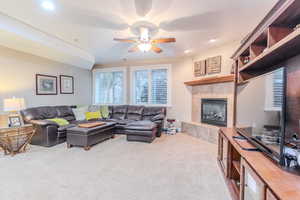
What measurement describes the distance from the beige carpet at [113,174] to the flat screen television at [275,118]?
90 cm

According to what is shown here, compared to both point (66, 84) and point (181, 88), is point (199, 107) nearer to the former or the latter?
point (181, 88)

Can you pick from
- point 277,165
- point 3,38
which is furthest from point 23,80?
point 277,165

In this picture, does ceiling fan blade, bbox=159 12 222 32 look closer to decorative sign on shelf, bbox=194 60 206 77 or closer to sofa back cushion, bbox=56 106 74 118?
decorative sign on shelf, bbox=194 60 206 77

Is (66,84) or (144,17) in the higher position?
(144,17)

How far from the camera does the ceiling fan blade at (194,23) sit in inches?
108

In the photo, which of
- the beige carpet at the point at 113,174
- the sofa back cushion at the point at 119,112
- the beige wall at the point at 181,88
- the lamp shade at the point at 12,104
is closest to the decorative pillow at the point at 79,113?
the sofa back cushion at the point at 119,112

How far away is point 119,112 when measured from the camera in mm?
5719

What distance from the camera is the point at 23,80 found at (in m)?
4.18

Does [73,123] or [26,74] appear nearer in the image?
[26,74]

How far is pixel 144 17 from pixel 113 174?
2742 millimetres

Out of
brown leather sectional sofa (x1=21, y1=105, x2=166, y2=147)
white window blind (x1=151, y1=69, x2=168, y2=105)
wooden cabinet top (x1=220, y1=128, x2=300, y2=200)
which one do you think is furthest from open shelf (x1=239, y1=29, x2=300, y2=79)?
white window blind (x1=151, y1=69, x2=168, y2=105)

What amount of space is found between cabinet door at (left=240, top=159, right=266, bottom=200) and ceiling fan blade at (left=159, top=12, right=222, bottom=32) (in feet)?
8.00

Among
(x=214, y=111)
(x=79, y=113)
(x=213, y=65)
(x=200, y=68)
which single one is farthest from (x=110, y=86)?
(x=214, y=111)

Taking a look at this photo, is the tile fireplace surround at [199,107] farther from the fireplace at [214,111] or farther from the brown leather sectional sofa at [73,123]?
the brown leather sectional sofa at [73,123]
